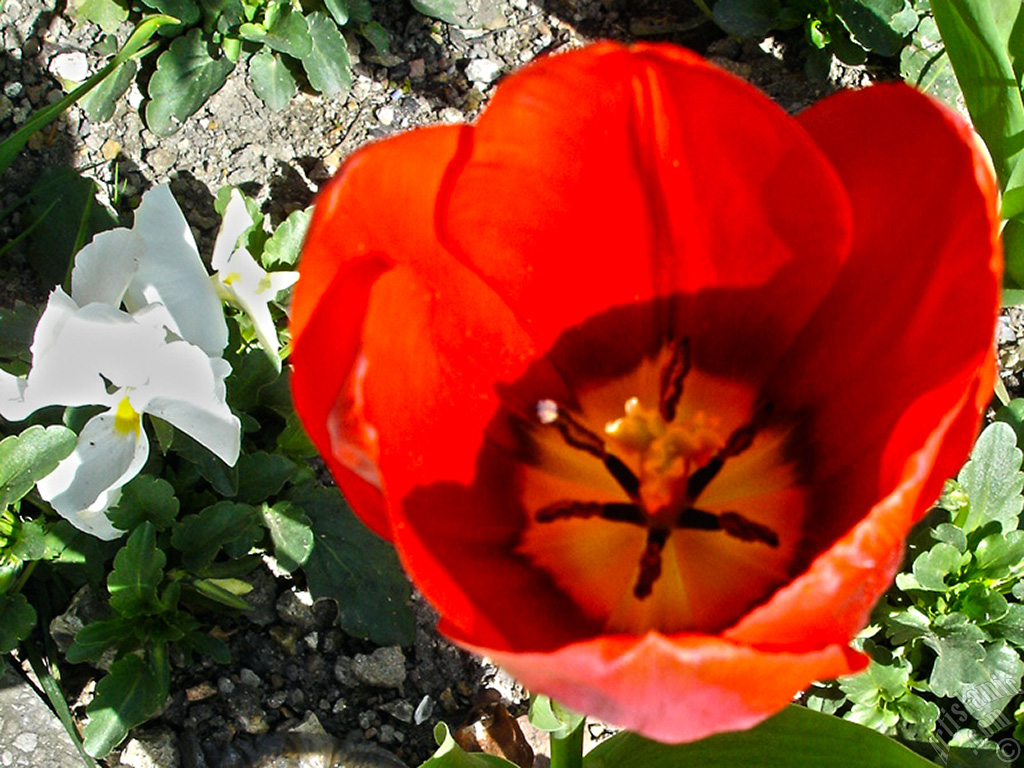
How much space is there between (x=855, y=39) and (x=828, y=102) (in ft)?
3.83

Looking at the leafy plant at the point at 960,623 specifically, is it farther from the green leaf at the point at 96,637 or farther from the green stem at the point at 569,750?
the green leaf at the point at 96,637

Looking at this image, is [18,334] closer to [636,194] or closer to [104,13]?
[104,13]

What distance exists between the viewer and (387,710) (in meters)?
1.90

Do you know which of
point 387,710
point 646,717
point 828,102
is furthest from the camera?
point 387,710

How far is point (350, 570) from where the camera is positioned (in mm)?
1831

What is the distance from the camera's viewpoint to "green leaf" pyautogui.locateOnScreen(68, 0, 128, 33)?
7.17ft

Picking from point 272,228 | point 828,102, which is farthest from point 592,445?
point 272,228

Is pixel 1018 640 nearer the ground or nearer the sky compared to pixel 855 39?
nearer the ground

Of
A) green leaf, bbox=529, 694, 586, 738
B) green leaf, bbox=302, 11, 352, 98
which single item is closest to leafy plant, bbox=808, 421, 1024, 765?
green leaf, bbox=529, 694, 586, 738

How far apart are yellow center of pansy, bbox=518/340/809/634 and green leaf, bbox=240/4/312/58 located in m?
1.01

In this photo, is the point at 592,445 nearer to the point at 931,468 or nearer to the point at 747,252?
the point at 747,252

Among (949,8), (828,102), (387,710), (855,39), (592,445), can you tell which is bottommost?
(387,710)

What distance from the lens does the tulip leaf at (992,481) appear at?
1.77m

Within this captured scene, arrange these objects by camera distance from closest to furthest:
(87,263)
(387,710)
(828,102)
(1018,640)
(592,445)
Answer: (828,102) < (592,445) < (87,263) < (1018,640) < (387,710)
